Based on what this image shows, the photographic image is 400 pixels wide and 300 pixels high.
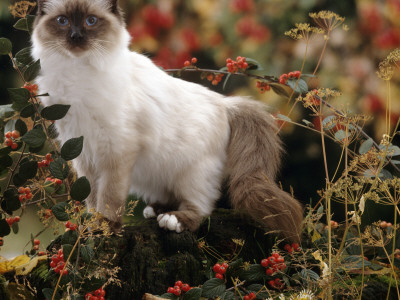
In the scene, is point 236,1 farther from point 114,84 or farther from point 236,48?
point 114,84

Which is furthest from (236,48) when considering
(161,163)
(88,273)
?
(88,273)

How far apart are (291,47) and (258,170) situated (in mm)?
783

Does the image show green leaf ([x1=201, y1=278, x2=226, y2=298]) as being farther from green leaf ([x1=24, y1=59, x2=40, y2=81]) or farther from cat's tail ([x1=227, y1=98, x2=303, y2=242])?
green leaf ([x1=24, y1=59, x2=40, y2=81])

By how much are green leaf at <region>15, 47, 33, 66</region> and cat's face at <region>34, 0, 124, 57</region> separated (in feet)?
0.21

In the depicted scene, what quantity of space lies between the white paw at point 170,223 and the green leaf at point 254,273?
0.90ft

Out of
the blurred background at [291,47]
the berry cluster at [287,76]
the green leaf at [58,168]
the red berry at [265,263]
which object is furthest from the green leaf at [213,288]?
the blurred background at [291,47]

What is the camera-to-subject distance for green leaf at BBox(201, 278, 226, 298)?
143 cm

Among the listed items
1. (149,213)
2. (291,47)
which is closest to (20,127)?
(149,213)

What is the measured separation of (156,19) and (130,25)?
0.13m

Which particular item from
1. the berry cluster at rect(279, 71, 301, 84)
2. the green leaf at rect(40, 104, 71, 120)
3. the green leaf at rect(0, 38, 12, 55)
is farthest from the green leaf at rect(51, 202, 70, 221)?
the berry cluster at rect(279, 71, 301, 84)

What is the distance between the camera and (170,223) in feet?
5.57

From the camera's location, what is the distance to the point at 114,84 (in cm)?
169

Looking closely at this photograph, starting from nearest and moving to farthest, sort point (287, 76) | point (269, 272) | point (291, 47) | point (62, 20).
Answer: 1. point (269, 272)
2. point (62, 20)
3. point (287, 76)
4. point (291, 47)

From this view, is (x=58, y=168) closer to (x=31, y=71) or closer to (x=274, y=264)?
(x=31, y=71)
